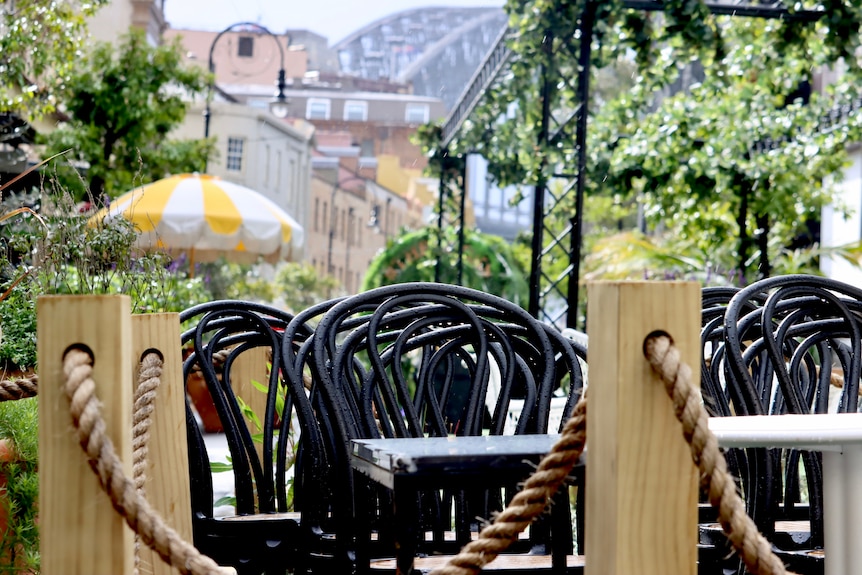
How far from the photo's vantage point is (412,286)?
2.84m

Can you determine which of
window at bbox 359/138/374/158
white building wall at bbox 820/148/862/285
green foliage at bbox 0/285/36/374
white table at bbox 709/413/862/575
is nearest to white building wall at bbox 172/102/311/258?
window at bbox 359/138/374/158

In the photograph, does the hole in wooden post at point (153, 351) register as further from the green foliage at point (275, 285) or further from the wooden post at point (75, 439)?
the green foliage at point (275, 285)

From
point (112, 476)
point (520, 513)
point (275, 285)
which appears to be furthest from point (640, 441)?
point (275, 285)

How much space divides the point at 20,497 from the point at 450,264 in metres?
12.3

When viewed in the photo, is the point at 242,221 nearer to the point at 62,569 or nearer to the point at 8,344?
the point at 8,344

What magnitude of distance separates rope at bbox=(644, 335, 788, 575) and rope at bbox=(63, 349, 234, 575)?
27.5 inches

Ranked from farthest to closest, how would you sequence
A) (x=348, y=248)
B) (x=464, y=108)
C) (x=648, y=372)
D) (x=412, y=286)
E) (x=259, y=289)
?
(x=348, y=248) → (x=259, y=289) → (x=464, y=108) → (x=412, y=286) → (x=648, y=372)

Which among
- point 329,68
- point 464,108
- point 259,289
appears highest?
Result: point 329,68

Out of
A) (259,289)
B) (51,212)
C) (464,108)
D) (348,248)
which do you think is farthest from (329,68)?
(51,212)

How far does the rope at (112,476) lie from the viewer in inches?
61.3

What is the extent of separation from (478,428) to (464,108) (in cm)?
1029

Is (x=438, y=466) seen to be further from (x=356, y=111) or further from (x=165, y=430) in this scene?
(x=356, y=111)

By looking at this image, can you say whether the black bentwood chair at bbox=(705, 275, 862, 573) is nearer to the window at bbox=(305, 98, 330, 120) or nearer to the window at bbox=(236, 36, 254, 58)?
the window at bbox=(236, 36, 254, 58)

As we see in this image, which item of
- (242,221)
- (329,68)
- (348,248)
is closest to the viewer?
(242,221)
